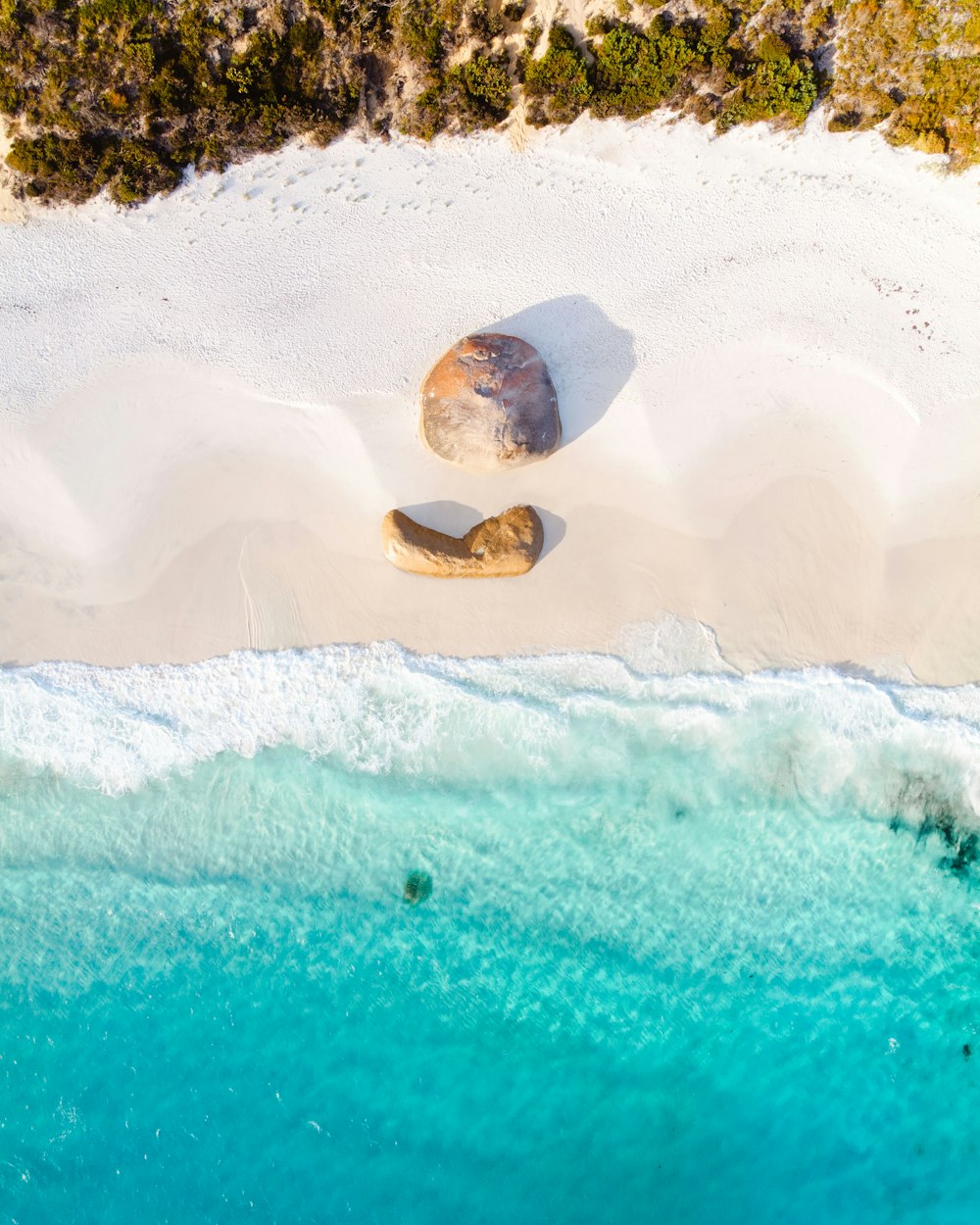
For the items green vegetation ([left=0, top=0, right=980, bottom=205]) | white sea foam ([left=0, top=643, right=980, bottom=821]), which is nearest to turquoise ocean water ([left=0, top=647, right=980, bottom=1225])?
white sea foam ([left=0, top=643, right=980, bottom=821])

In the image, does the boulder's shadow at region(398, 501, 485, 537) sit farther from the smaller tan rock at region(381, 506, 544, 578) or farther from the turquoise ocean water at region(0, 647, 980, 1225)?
the turquoise ocean water at region(0, 647, 980, 1225)

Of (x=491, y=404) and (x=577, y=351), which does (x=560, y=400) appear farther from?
(x=491, y=404)

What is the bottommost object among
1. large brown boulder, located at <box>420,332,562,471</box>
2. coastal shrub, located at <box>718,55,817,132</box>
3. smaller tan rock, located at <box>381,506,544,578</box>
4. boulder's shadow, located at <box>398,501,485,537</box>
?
smaller tan rock, located at <box>381,506,544,578</box>

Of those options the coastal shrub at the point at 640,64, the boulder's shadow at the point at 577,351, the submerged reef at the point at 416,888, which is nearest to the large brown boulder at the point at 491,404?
the boulder's shadow at the point at 577,351

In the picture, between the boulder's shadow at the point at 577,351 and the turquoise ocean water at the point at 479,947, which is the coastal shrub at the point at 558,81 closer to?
the boulder's shadow at the point at 577,351

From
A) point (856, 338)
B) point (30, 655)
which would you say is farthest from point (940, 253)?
point (30, 655)

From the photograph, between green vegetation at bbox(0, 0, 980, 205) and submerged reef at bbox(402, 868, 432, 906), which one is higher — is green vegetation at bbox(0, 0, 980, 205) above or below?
above

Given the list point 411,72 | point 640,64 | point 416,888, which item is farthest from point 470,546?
point 640,64
